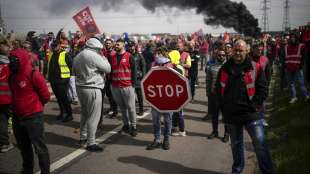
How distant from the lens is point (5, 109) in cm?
684

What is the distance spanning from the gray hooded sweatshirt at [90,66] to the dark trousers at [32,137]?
1.68 meters

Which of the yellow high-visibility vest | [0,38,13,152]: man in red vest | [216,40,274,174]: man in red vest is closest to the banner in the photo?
the yellow high-visibility vest

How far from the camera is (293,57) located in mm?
10414

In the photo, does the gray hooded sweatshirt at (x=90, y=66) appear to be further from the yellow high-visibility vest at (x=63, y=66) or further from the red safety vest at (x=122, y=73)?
the yellow high-visibility vest at (x=63, y=66)

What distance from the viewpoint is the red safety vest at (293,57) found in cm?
1037

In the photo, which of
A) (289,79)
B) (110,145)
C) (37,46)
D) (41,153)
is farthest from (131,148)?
(37,46)

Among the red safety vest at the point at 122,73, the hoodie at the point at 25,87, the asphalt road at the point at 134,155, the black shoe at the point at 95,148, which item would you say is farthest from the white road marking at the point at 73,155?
the hoodie at the point at 25,87

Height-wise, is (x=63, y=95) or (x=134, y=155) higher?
(x=63, y=95)

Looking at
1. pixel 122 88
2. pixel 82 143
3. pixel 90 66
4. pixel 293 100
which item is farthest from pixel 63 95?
pixel 293 100

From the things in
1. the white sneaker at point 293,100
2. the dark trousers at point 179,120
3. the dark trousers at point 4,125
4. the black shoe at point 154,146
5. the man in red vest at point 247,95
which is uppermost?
the man in red vest at point 247,95

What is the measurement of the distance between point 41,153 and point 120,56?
3295mm

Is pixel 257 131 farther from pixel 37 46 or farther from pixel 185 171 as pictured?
pixel 37 46

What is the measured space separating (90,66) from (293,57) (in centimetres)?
624

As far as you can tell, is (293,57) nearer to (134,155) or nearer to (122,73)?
(122,73)
